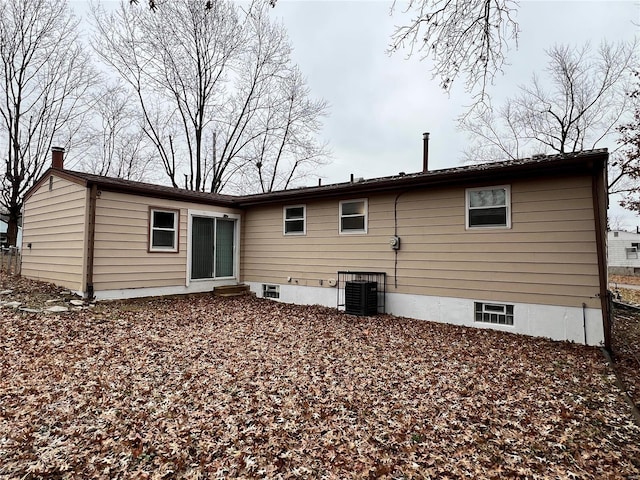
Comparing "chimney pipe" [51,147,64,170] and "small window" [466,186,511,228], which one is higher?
"chimney pipe" [51,147,64,170]

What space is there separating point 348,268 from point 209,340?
403cm

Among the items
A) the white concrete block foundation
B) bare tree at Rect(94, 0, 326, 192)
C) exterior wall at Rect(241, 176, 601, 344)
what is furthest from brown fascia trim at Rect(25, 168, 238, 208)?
bare tree at Rect(94, 0, 326, 192)

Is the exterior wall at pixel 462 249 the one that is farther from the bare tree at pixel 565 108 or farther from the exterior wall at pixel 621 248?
the exterior wall at pixel 621 248

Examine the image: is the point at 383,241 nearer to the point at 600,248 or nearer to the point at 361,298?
the point at 361,298

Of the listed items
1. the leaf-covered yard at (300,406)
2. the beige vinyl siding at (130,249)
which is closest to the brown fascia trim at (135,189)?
the beige vinyl siding at (130,249)

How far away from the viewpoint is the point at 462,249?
7.21 meters

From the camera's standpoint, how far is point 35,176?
17.1 m

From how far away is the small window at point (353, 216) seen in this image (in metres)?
8.63

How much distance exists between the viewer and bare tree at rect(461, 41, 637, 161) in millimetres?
16000

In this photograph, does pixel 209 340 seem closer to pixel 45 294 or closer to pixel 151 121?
pixel 45 294

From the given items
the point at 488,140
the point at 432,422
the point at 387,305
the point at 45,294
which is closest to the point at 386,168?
the point at 488,140

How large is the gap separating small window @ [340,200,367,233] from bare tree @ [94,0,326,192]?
10.9m

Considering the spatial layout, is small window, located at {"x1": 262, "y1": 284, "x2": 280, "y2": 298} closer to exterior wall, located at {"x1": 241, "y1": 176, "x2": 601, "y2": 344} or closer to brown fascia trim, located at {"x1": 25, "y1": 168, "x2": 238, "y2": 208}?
exterior wall, located at {"x1": 241, "y1": 176, "x2": 601, "y2": 344}

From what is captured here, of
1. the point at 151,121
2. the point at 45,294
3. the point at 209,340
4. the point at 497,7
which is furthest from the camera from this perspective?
the point at 151,121
